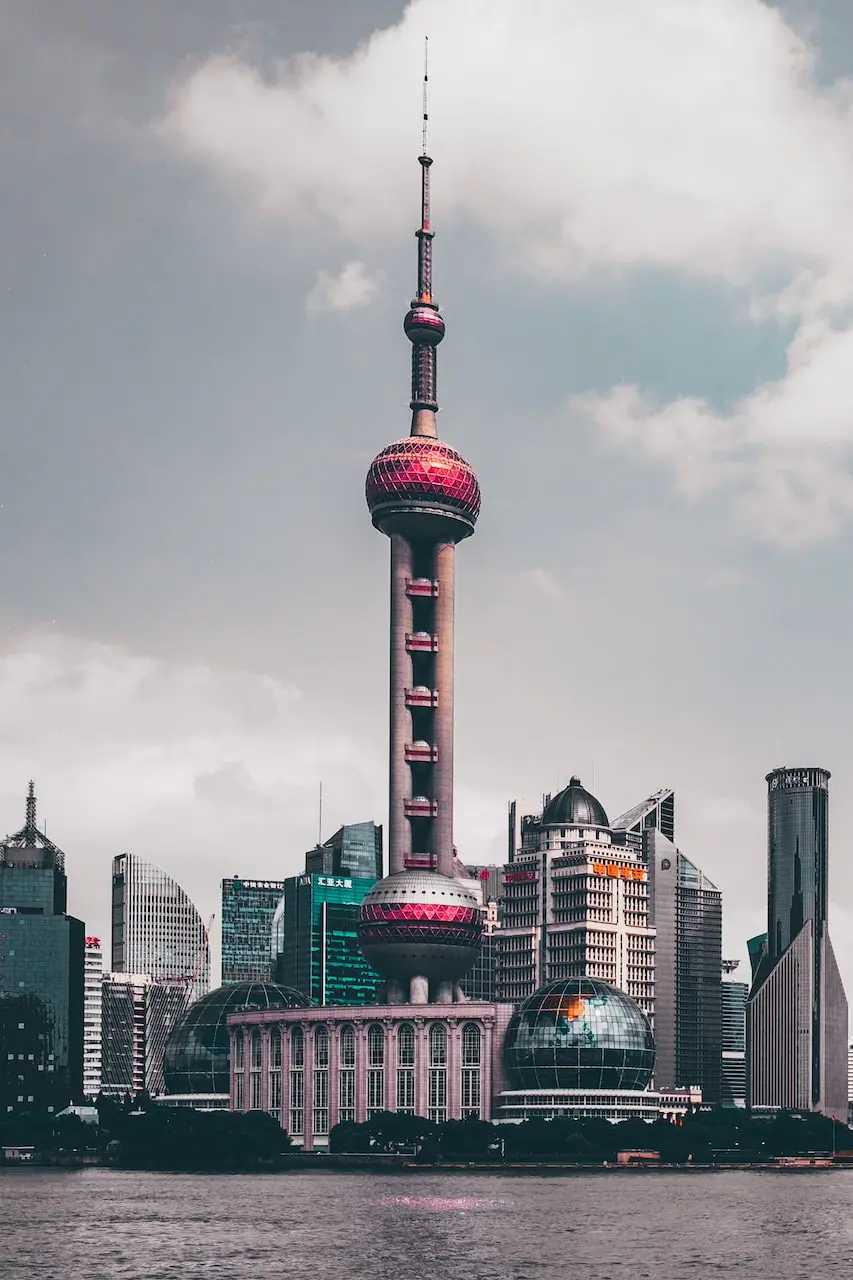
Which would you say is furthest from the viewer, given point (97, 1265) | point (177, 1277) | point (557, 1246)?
point (557, 1246)

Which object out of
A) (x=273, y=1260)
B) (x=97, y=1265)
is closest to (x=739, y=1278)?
(x=273, y=1260)

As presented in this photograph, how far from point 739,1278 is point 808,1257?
2039cm

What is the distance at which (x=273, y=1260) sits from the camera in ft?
618

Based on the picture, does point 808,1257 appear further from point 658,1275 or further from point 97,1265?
point 97,1265

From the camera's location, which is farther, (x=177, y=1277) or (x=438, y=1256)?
(x=438, y=1256)

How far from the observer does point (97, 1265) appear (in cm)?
18575

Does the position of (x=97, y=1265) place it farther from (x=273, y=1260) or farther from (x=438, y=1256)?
(x=438, y=1256)

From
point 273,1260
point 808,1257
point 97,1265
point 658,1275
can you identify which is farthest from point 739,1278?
point 97,1265

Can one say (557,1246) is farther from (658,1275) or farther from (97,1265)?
(97,1265)

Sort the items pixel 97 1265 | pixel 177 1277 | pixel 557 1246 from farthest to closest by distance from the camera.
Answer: pixel 557 1246, pixel 97 1265, pixel 177 1277

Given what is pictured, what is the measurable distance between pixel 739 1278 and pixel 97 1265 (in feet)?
176

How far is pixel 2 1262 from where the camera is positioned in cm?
18825

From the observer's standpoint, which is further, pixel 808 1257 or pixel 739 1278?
pixel 808 1257

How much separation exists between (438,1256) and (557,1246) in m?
13.9
